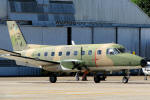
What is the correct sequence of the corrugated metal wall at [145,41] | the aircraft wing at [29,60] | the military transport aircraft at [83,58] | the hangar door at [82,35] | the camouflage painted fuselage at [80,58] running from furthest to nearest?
the corrugated metal wall at [145,41], the hangar door at [82,35], the aircraft wing at [29,60], the camouflage painted fuselage at [80,58], the military transport aircraft at [83,58]

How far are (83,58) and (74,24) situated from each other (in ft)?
86.6

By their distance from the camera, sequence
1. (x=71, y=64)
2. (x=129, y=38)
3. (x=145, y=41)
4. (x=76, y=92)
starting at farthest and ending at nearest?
(x=145, y=41) < (x=129, y=38) < (x=71, y=64) < (x=76, y=92)

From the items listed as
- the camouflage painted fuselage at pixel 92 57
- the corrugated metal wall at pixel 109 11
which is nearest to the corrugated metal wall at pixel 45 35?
the corrugated metal wall at pixel 109 11

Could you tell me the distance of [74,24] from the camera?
204ft

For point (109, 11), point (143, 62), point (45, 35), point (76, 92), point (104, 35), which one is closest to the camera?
point (76, 92)

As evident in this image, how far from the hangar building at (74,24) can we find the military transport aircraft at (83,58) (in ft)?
59.0

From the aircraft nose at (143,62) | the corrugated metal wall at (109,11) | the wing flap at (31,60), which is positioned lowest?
the wing flap at (31,60)

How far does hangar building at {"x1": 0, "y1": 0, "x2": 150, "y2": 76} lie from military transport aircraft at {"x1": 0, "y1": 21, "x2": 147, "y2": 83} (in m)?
18.0

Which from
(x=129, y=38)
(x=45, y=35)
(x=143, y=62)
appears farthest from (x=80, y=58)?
(x=129, y=38)

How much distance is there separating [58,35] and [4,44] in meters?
7.60

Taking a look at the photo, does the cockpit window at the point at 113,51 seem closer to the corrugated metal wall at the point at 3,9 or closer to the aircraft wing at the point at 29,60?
the aircraft wing at the point at 29,60

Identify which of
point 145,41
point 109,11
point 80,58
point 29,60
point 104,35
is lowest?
point 145,41

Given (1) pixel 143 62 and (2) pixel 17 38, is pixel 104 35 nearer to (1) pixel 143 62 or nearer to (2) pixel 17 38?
(2) pixel 17 38

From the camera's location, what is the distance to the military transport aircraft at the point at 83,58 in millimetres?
34125
